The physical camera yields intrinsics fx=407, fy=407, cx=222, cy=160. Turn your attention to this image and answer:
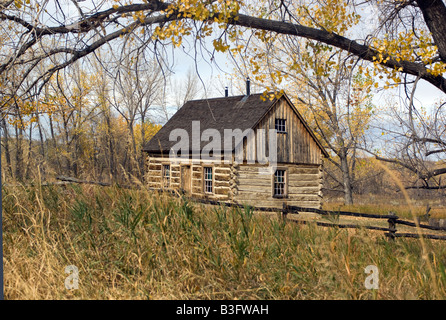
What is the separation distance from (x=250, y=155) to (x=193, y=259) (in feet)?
46.7

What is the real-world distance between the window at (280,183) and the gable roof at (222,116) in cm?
259

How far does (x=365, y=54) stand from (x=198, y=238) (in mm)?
5289

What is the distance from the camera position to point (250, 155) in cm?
1852

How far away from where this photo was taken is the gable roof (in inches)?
752

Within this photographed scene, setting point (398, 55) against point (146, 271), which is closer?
point (146, 271)

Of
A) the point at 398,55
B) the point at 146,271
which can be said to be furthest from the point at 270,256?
the point at 398,55

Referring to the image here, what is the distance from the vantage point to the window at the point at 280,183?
762 inches

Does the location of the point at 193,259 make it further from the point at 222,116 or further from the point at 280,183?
the point at 222,116

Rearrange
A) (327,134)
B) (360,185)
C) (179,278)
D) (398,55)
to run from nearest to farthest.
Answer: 1. (179,278)
2. (398,55)
3. (327,134)
4. (360,185)
